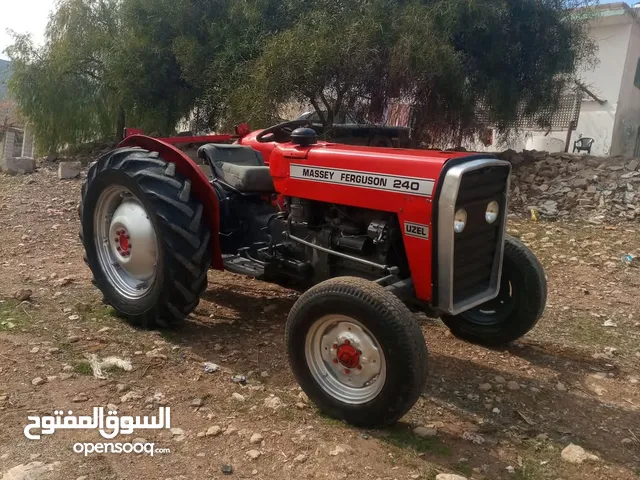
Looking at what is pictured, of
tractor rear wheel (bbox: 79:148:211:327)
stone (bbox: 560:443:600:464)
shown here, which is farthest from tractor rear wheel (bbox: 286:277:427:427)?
tractor rear wheel (bbox: 79:148:211:327)

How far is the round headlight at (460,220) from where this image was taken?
306cm

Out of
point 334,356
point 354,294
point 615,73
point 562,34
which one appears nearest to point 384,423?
point 334,356

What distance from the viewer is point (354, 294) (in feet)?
9.33

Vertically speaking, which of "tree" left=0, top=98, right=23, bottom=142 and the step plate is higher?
"tree" left=0, top=98, right=23, bottom=142

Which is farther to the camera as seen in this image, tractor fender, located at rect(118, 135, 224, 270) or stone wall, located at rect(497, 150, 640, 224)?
stone wall, located at rect(497, 150, 640, 224)

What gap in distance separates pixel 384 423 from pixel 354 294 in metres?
0.64

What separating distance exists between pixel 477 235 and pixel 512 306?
2.69 ft

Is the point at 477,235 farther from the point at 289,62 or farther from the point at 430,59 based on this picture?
the point at 289,62

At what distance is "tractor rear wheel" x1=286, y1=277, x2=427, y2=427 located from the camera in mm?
2738

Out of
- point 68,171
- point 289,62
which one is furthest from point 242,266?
point 68,171

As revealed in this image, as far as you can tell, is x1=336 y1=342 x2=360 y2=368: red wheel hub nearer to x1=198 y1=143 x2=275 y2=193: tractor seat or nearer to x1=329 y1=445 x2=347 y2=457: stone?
x1=329 y1=445 x2=347 y2=457: stone

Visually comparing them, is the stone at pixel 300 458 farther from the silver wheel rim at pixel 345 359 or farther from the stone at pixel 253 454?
the silver wheel rim at pixel 345 359

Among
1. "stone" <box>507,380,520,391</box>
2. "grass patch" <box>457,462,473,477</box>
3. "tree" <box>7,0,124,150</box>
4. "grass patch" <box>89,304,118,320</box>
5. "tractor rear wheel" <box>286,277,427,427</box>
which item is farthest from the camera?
"tree" <box>7,0,124,150</box>

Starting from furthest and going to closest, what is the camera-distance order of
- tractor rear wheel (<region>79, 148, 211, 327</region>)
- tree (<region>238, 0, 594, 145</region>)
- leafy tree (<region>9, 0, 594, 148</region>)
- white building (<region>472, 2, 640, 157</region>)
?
white building (<region>472, 2, 640, 157</region>) < leafy tree (<region>9, 0, 594, 148</region>) < tree (<region>238, 0, 594, 145</region>) < tractor rear wheel (<region>79, 148, 211, 327</region>)
